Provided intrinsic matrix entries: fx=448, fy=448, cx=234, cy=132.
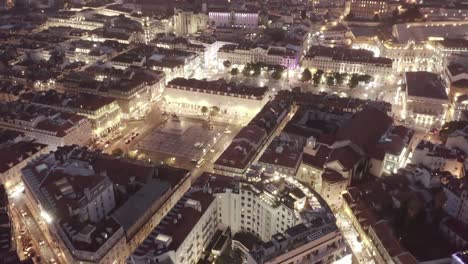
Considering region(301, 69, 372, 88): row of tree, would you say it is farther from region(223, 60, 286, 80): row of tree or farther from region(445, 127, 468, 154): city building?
region(445, 127, 468, 154): city building

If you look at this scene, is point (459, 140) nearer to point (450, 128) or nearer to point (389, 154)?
point (450, 128)

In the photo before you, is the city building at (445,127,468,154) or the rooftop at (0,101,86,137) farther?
the rooftop at (0,101,86,137)

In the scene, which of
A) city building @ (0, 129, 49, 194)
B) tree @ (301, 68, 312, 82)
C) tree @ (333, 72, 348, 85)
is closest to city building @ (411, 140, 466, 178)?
tree @ (333, 72, 348, 85)

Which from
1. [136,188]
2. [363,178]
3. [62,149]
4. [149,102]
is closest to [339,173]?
[363,178]

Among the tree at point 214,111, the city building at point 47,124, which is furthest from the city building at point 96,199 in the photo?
the tree at point 214,111

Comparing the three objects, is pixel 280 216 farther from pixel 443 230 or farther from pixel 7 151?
pixel 7 151

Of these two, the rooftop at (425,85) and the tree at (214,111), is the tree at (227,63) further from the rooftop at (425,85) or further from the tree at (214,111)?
the rooftop at (425,85)

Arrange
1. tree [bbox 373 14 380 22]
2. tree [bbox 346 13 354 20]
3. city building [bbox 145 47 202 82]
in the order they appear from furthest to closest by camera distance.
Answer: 1. tree [bbox 346 13 354 20]
2. tree [bbox 373 14 380 22]
3. city building [bbox 145 47 202 82]
